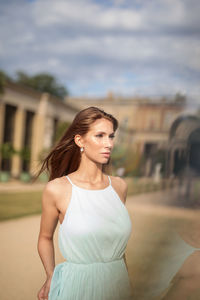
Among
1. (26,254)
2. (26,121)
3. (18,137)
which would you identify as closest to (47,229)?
(26,254)

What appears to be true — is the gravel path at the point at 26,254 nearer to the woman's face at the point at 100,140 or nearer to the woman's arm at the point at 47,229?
the woman's face at the point at 100,140

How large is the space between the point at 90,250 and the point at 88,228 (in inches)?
5.0

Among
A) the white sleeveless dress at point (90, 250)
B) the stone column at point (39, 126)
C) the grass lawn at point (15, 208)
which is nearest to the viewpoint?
the white sleeveless dress at point (90, 250)

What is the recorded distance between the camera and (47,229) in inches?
72.4

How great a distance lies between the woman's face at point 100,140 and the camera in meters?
1.82

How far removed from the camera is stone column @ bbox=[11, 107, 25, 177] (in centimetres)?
2312

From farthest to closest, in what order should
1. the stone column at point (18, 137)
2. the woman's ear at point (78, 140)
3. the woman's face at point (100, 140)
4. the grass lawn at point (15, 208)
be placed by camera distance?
the stone column at point (18, 137), the grass lawn at point (15, 208), the woman's ear at point (78, 140), the woman's face at point (100, 140)

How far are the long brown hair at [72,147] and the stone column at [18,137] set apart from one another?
2156 centimetres

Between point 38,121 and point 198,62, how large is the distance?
25.2m

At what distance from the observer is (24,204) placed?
10820 millimetres

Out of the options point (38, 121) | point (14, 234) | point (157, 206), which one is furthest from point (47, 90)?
point (157, 206)

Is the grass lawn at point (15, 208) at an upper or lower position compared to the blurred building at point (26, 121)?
lower

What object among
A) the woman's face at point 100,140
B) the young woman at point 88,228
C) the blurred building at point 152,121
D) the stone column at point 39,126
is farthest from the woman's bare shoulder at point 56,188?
the stone column at point 39,126

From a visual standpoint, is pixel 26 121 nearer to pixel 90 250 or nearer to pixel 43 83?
A: pixel 90 250
